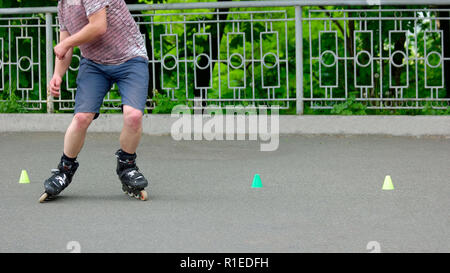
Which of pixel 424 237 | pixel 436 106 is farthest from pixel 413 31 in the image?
pixel 424 237

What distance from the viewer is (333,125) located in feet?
35.9

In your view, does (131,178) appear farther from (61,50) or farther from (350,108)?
(350,108)

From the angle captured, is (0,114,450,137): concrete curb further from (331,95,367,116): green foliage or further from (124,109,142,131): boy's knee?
(124,109,142,131): boy's knee

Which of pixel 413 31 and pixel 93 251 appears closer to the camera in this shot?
pixel 93 251

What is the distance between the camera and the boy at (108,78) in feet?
21.7

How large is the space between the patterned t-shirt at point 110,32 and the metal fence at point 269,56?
4632 millimetres

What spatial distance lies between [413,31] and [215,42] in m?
2.58

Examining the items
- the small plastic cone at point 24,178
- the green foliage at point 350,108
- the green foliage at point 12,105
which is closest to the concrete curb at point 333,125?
the green foliage at point 350,108

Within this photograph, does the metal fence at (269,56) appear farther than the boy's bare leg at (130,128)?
Yes

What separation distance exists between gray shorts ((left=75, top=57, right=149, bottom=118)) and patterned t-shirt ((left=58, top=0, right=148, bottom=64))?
0.06 m

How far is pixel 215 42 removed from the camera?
39.5 ft

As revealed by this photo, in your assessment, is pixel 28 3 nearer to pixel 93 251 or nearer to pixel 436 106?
pixel 436 106

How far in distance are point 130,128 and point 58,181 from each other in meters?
0.66

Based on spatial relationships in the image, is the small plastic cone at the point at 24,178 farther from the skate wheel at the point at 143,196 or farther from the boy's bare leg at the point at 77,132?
the skate wheel at the point at 143,196
